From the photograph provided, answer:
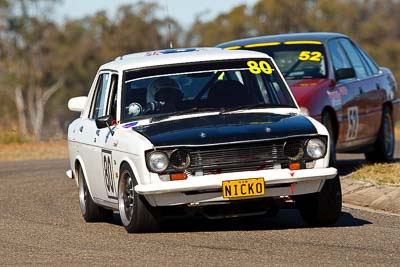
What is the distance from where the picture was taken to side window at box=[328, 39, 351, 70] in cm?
1530

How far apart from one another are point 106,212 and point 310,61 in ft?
14.7

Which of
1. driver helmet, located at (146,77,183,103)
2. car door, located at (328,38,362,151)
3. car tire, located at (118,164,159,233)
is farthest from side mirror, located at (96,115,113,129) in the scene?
car door, located at (328,38,362,151)

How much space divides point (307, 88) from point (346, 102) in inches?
29.9

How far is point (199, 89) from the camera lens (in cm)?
1090

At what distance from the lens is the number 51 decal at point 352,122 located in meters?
14.9

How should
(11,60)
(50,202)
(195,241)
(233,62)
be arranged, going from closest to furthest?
(195,241) < (233,62) < (50,202) < (11,60)

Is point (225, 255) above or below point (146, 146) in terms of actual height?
below

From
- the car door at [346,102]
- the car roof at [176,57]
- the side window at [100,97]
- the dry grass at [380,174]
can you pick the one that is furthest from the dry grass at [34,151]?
the car roof at [176,57]

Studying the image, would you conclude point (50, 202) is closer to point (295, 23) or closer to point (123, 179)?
point (123, 179)

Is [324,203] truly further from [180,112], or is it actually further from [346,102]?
[346,102]

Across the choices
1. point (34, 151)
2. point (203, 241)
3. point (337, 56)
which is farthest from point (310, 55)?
point (34, 151)

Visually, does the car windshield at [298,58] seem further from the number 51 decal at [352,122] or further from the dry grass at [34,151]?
the dry grass at [34,151]

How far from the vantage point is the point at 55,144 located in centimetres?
2425

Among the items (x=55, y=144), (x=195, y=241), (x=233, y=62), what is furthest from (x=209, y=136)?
(x=55, y=144)
